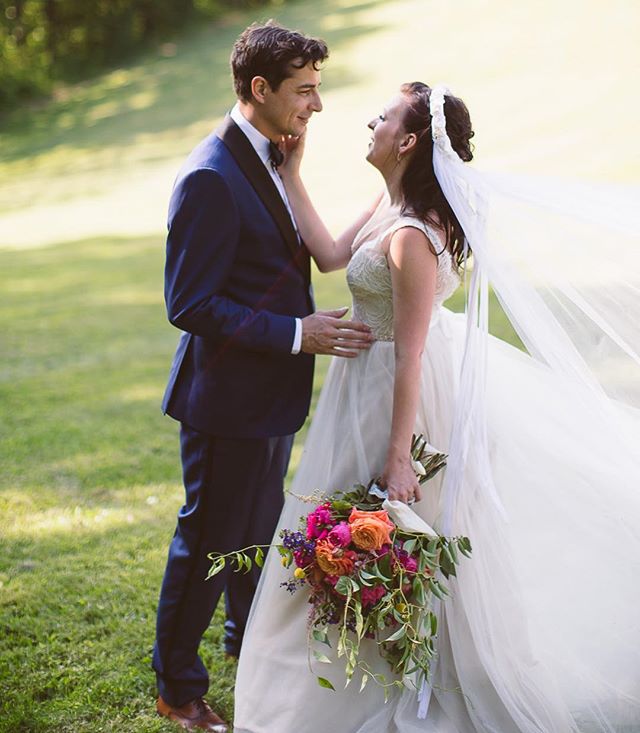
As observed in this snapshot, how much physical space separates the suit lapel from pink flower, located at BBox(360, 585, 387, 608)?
1.15 metres

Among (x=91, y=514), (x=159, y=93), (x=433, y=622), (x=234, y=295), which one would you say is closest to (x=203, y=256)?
(x=234, y=295)

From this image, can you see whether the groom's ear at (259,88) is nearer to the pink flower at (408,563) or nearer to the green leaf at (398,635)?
the pink flower at (408,563)

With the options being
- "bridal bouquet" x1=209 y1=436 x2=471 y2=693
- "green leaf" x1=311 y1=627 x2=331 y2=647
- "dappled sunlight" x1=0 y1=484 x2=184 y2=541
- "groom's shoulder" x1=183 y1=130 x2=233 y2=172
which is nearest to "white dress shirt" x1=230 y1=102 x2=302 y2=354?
"groom's shoulder" x1=183 y1=130 x2=233 y2=172

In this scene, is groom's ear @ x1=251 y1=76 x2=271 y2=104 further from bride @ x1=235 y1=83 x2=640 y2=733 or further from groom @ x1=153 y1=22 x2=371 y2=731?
bride @ x1=235 y1=83 x2=640 y2=733

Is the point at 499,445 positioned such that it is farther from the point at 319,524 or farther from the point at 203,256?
the point at 203,256

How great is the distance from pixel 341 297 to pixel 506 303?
6955 mm

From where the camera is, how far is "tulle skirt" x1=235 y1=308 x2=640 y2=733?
10.1 feet

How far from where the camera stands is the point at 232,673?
12.4ft

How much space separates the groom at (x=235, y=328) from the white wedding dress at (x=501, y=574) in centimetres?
20

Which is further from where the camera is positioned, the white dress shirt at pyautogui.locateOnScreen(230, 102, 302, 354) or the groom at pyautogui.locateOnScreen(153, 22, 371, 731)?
the white dress shirt at pyautogui.locateOnScreen(230, 102, 302, 354)

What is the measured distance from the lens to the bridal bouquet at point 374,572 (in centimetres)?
284

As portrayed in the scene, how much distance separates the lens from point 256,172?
322 centimetres

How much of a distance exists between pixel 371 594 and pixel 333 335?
850mm

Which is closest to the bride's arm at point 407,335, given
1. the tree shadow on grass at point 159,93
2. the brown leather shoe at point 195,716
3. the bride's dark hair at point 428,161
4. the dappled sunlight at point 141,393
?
the bride's dark hair at point 428,161
